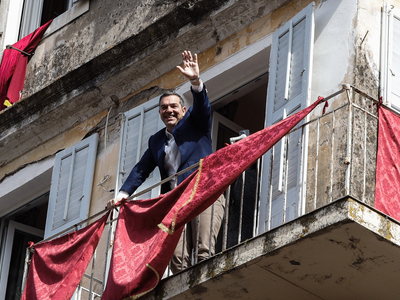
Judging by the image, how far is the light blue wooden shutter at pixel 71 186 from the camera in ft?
32.9

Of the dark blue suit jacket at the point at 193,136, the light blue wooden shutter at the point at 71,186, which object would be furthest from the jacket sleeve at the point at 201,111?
the light blue wooden shutter at the point at 71,186

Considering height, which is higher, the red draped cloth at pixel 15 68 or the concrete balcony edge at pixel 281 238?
the red draped cloth at pixel 15 68

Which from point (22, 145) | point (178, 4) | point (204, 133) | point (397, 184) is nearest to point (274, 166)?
point (204, 133)

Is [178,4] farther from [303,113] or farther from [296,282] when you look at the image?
[296,282]

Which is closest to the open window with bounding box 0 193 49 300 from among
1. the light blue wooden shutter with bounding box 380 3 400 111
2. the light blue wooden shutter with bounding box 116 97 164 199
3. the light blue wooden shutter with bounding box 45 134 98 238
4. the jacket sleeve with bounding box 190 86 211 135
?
the light blue wooden shutter with bounding box 45 134 98 238

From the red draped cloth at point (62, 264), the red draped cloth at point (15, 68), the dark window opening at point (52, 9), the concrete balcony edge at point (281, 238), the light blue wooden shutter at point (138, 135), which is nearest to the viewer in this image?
the concrete balcony edge at point (281, 238)

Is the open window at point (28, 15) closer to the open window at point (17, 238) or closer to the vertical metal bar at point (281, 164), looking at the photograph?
the open window at point (17, 238)

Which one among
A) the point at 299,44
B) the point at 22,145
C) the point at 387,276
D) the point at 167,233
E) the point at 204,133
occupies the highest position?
the point at 22,145

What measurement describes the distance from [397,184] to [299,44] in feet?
5.66

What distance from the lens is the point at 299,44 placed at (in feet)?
28.1

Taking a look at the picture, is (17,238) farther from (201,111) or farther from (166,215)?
(166,215)

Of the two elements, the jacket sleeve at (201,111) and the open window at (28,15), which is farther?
the open window at (28,15)

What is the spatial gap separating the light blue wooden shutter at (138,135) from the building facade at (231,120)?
1 cm

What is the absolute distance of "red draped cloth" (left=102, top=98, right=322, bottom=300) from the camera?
24.1 ft
